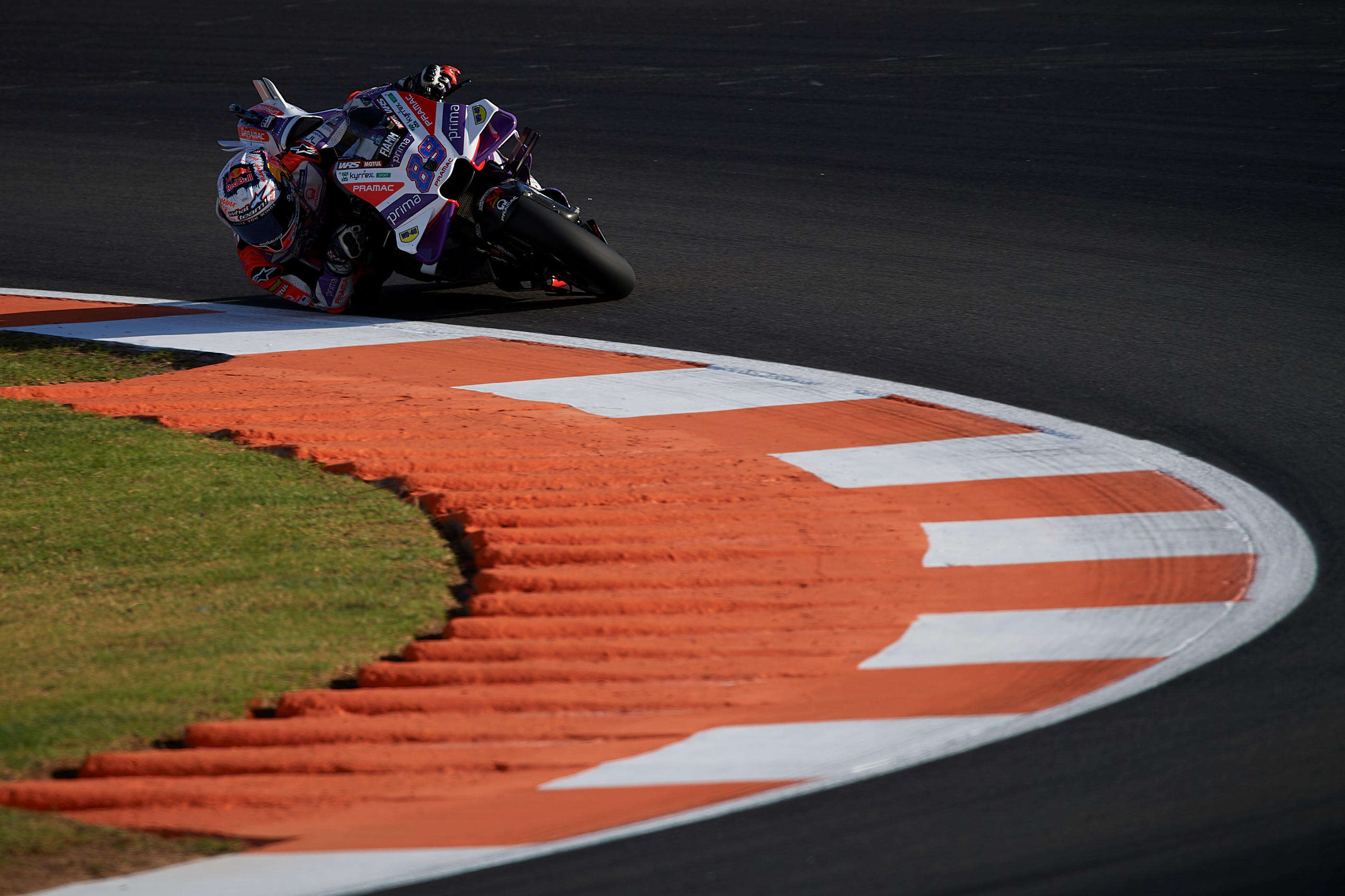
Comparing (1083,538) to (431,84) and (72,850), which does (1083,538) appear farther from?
(431,84)

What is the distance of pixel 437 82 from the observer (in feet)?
27.3

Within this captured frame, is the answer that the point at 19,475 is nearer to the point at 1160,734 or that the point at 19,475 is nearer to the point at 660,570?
the point at 660,570

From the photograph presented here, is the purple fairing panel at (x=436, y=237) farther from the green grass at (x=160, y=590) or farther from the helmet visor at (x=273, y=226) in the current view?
the green grass at (x=160, y=590)

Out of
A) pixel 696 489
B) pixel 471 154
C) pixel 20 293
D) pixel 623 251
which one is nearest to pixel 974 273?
pixel 623 251

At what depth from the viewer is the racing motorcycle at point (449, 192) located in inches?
321

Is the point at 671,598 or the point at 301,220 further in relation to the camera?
the point at 301,220

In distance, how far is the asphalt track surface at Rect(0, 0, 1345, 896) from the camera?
3328 mm

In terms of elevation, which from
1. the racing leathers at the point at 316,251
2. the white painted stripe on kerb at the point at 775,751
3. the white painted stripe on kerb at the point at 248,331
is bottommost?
the white painted stripe on kerb at the point at 775,751

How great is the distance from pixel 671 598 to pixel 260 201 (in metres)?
4.44

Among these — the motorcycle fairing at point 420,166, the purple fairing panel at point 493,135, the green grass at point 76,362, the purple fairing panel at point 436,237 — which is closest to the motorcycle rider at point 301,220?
the motorcycle fairing at point 420,166

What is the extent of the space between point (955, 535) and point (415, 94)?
447 centimetres

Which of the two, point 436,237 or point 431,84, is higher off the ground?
point 431,84

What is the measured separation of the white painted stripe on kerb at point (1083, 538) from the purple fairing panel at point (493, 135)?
3963 millimetres

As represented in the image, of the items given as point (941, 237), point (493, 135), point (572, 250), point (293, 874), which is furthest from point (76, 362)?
point (293, 874)
